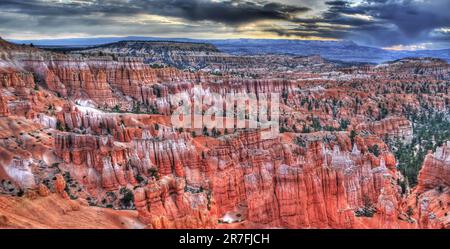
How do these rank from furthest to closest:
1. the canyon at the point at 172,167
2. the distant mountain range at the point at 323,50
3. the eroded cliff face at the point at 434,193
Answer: the distant mountain range at the point at 323,50 → the eroded cliff face at the point at 434,193 → the canyon at the point at 172,167

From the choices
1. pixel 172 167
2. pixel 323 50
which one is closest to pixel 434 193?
pixel 172 167

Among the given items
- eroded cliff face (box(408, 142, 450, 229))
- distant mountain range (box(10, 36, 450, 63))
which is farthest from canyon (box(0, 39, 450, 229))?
distant mountain range (box(10, 36, 450, 63))

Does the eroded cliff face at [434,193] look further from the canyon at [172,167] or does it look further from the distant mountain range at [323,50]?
the distant mountain range at [323,50]

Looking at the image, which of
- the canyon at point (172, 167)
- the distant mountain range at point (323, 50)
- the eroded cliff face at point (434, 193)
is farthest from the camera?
the distant mountain range at point (323, 50)

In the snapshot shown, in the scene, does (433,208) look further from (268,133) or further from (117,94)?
(117,94)

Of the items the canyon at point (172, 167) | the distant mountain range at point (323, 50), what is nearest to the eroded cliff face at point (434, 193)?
the canyon at point (172, 167)

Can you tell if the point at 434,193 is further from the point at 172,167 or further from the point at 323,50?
the point at 323,50

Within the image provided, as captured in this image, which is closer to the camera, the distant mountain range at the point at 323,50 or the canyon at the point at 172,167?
the canyon at the point at 172,167

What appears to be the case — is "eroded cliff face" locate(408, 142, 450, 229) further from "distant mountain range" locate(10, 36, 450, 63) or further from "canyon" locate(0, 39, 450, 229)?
"distant mountain range" locate(10, 36, 450, 63)
